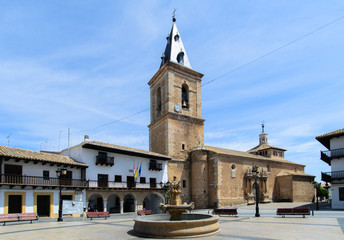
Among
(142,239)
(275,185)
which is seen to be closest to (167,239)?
(142,239)

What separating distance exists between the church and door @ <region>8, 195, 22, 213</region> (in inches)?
617

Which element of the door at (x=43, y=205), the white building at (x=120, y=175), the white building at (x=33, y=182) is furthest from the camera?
the white building at (x=120, y=175)

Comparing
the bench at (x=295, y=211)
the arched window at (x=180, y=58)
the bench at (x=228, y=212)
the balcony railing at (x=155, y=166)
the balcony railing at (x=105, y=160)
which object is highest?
the arched window at (x=180, y=58)

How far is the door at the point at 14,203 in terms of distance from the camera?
19500 mm

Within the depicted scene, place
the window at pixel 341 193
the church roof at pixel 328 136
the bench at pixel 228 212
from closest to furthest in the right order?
the bench at pixel 228 212 < the window at pixel 341 193 < the church roof at pixel 328 136

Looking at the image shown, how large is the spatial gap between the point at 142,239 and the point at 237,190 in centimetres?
2556

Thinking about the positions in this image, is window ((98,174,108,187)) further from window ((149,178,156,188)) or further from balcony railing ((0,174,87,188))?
window ((149,178,156,188))

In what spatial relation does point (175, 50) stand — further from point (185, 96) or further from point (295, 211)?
point (295, 211)

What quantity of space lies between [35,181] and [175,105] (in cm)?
1781

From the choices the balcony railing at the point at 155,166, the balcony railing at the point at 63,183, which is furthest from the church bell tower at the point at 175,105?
the balcony railing at the point at 63,183

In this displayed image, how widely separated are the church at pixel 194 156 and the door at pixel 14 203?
15.7 metres

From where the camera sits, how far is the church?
3183 centimetres

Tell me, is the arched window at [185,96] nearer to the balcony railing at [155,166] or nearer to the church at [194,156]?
the church at [194,156]

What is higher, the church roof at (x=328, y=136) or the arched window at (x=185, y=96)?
the arched window at (x=185, y=96)
